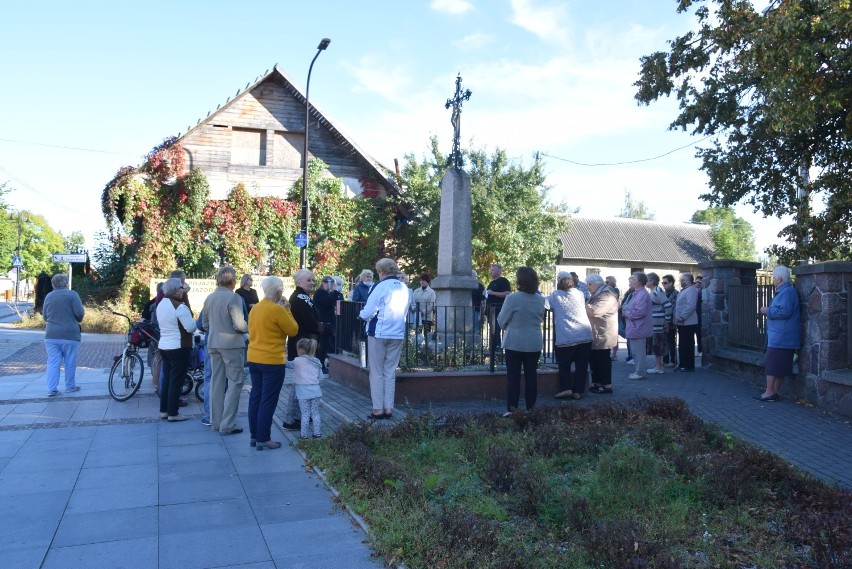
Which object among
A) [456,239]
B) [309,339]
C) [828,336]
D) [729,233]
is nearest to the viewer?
[309,339]

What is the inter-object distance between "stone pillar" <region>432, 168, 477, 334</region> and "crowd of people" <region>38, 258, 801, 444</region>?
745mm

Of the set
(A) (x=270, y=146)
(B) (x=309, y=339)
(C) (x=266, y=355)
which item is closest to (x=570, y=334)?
(B) (x=309, y=339)

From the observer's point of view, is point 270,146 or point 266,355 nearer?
point 266,355

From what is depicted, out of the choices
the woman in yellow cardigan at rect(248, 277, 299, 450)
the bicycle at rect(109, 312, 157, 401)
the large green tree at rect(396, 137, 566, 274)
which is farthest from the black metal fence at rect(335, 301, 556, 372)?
the large green tree at rect(396, 137, 566, 274)

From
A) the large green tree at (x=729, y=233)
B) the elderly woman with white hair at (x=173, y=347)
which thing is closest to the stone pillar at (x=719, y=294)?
the elderly woman with white hair at (x=173, y=347)

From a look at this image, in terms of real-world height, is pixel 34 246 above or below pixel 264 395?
above

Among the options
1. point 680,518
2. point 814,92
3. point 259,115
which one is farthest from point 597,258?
point 680,518

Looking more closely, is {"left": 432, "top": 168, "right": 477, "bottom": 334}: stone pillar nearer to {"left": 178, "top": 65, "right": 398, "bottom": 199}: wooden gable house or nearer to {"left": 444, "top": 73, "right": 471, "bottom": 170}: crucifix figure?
{"left": 444, "top": 73, "right": 471, "bottom": 170}: crucifix figure

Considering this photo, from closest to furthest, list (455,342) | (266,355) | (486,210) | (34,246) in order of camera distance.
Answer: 1. (266,355)
2. (455,342)
3. (486,210)
4. (34,246)

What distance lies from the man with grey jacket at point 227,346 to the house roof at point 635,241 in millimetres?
38113

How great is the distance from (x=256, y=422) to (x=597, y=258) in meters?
40.1

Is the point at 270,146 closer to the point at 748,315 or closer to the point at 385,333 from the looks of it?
the point at 748,315

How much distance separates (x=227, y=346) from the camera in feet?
24.9

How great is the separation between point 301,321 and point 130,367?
363 centimetres
